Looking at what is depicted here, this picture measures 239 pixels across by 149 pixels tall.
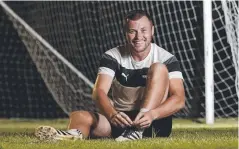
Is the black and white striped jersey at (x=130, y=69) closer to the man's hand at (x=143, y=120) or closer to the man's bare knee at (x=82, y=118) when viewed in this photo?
the man's bare knee at (x=82, y=118)

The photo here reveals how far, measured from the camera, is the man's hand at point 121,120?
3652mm

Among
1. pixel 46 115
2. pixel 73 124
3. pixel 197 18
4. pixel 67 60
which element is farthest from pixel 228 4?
pixel 73 124

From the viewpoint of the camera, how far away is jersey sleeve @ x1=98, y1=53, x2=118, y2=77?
4.02 m

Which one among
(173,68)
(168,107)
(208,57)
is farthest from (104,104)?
(208,57)

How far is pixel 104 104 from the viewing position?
12.7 feet

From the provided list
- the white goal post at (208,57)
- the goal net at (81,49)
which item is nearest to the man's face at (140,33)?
the white goal post at (208,57)

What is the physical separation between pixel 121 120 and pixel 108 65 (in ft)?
1.58

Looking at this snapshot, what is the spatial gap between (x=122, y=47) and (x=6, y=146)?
96 centimetres

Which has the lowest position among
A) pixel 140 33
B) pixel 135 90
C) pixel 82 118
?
pixel 82 118

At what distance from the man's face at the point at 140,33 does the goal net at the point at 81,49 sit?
285 centimetres

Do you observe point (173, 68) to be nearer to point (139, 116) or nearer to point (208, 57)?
point (139, 116)

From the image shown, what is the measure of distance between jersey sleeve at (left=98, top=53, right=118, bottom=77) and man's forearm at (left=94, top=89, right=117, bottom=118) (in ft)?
0.44

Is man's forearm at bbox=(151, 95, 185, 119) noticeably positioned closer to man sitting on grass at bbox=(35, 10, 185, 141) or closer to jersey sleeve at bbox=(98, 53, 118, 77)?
man sitting on grass at bbox=(35, 10, 185, 141)

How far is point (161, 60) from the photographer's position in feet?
13.3
